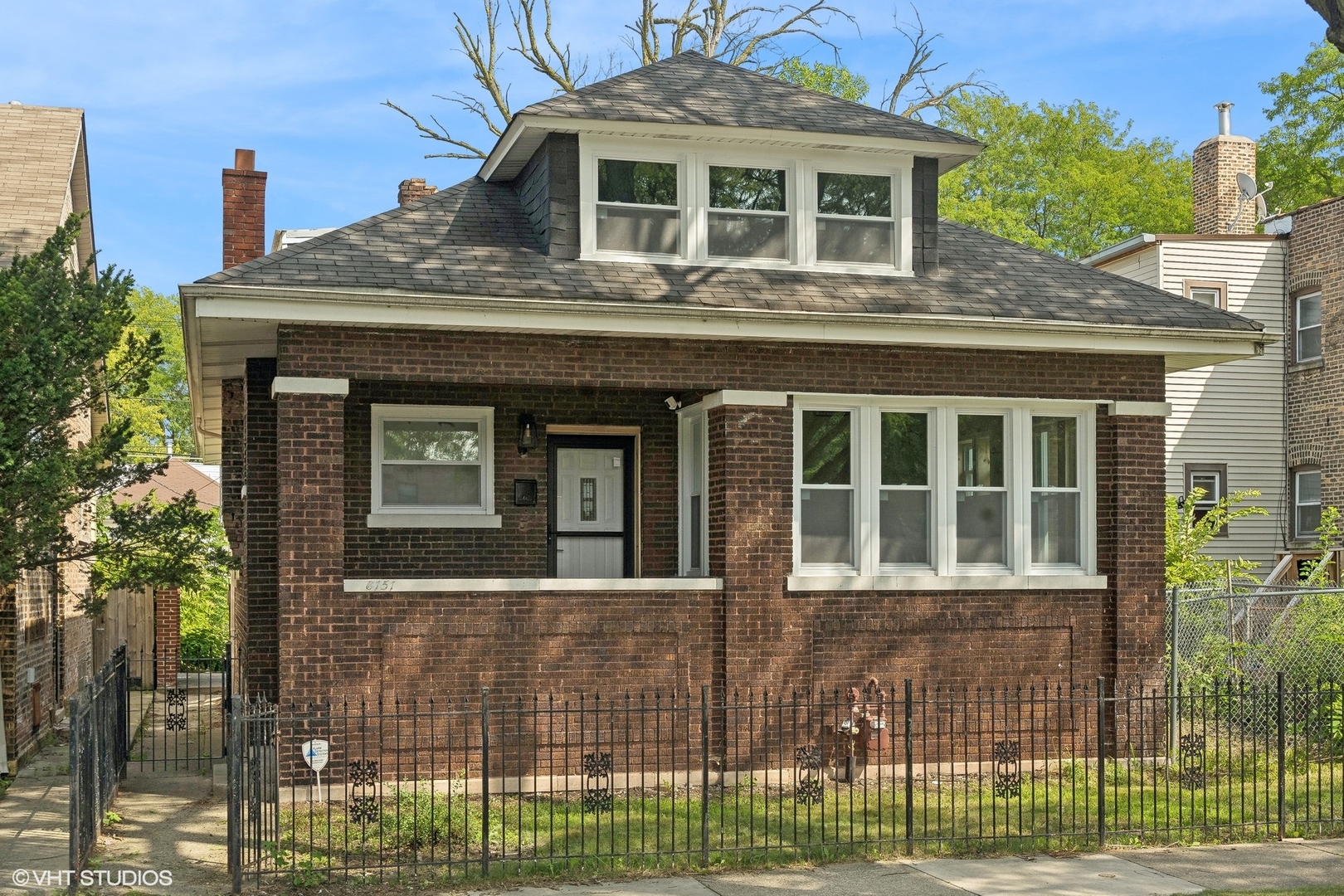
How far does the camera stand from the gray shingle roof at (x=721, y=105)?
13875 millimetres

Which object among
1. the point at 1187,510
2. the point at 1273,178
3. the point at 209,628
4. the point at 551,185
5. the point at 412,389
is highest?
the point at 1273,178

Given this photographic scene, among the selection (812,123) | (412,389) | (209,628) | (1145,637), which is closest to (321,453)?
(412,389)

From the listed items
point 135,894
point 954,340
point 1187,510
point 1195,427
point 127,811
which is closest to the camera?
point 135,894

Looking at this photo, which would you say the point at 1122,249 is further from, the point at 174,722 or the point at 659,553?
the point at 174,722

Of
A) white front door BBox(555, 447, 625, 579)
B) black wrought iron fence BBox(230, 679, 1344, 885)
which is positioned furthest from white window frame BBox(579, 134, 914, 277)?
black wrought iron fence BBox(230, 679, 1344, 885)

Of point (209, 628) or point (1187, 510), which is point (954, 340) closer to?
point (1187, 510)

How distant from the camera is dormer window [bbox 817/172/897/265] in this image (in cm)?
1452

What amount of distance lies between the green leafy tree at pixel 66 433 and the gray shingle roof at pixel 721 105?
4615 millimetres

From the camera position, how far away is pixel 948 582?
45.2ft

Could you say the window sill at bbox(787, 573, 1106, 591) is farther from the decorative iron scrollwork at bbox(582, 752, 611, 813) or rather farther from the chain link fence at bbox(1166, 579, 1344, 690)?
the decorative iron scrollwork at bbox(582, 752, 611, 813)

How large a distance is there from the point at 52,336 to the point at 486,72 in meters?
19.8

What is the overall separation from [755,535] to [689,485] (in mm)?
1543

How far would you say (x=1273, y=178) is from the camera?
137ft

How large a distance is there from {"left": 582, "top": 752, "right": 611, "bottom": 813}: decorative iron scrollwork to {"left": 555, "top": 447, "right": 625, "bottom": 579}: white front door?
114 inches
